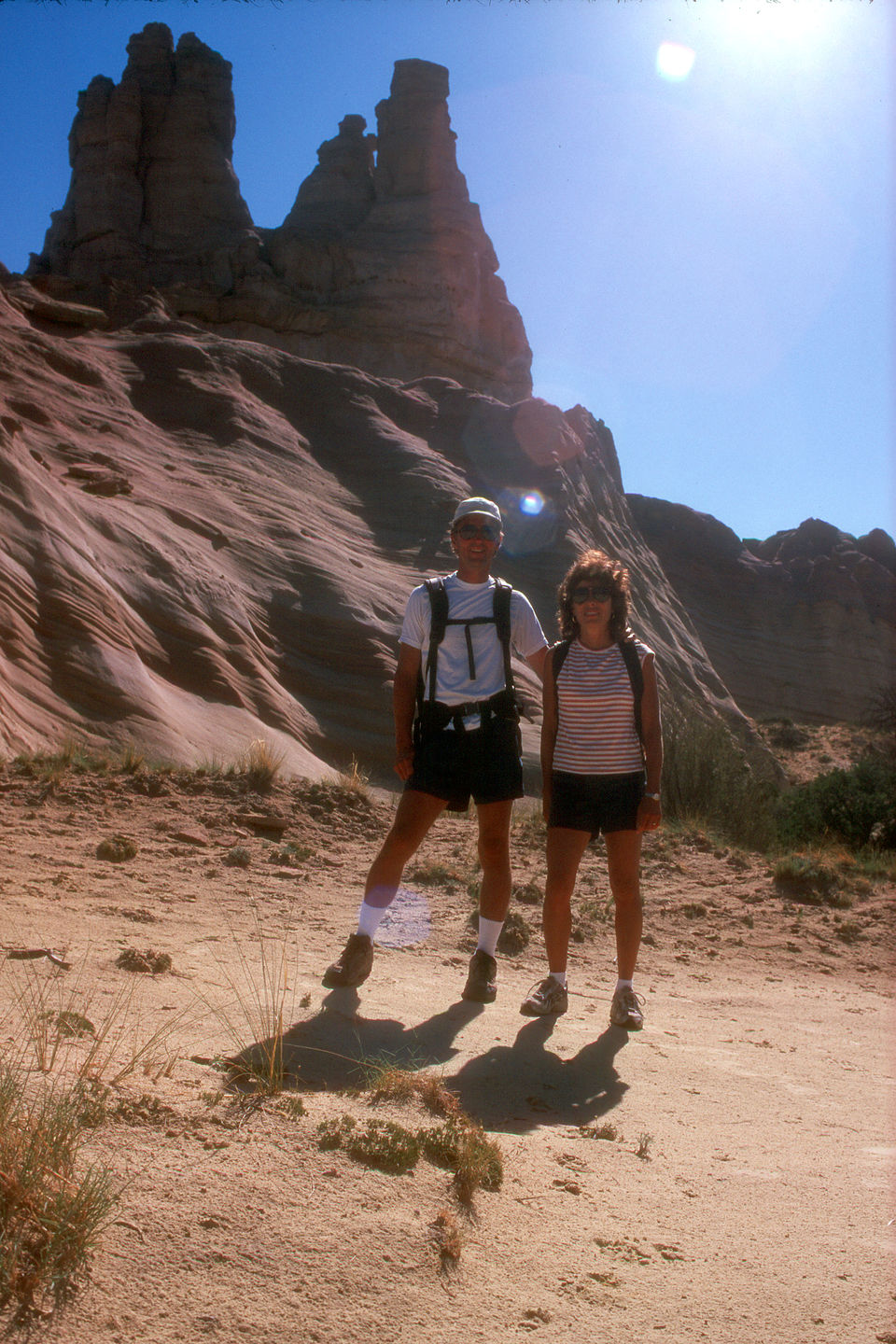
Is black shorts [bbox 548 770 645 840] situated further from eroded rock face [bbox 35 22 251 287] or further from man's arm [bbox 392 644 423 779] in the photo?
eroded rock face [bbox 35 22 251 287]

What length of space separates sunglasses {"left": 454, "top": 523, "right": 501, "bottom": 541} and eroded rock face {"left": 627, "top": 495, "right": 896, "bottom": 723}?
3567 cm

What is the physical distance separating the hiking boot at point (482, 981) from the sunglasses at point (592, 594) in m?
1.42

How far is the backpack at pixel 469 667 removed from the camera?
12.3 ft

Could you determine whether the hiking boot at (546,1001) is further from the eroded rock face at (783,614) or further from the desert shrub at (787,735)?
the eroded rock face at (783,614)

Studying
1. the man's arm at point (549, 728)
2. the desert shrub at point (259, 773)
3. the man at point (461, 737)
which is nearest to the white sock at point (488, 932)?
the man at point (461, 737)

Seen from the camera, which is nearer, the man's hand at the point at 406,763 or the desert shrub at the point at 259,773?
the man's hand at the point at 406,763

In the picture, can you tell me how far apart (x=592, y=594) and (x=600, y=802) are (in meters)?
0.80

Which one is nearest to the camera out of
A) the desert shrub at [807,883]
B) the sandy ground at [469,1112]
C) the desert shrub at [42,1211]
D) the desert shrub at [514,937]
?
the desert shrub at [42,1211]

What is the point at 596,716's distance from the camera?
3863mm

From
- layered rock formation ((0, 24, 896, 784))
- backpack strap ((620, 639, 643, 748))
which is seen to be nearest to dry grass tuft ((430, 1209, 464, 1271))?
backpack strap ((620, 639, 643, 748))

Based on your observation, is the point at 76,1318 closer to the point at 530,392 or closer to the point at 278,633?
the point at 278,633

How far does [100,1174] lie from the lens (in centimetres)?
177

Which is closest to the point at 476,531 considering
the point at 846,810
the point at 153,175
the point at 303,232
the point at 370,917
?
the point at 370,917

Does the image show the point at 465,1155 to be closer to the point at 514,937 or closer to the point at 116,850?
the point at 514,937
